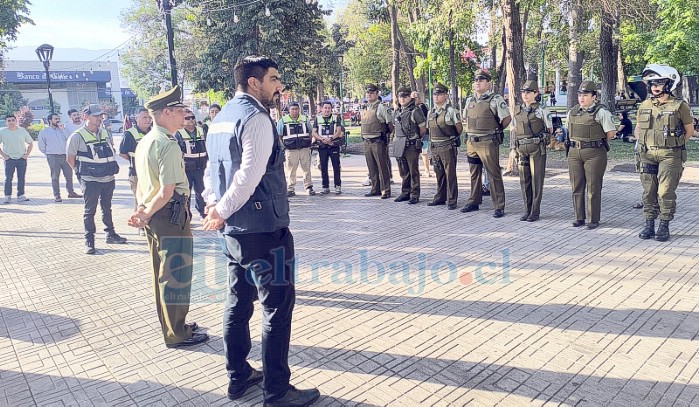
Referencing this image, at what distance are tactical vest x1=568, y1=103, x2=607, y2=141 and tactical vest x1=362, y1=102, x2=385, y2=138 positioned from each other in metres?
3.77

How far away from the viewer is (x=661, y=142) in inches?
256

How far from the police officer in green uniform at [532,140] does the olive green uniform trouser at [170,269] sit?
5308 mm

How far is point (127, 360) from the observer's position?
13.6 ft

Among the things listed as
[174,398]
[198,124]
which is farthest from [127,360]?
[198,124]

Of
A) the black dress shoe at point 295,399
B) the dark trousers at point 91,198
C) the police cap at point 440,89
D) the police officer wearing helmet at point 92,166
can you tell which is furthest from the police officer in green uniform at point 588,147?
the dark trousers at point 91,198

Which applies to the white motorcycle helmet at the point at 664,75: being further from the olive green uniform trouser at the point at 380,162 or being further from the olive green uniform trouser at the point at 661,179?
the olive green uniform trouser at the point at 380,162

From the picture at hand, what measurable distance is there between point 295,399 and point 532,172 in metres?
5.67

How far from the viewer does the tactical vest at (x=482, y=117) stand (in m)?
8.18

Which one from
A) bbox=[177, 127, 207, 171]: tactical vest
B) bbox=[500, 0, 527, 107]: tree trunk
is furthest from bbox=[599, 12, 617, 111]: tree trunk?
bbox=[177, 127, 207, 171]: tactical vest

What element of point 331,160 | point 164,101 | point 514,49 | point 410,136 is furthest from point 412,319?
point 514,49

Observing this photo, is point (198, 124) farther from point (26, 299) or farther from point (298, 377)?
point (298, 377)

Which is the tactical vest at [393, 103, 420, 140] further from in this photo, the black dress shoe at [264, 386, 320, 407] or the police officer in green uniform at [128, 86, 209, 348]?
the black dress shoe at [264, 386, 320, 407]

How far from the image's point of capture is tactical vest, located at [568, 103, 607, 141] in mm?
7062

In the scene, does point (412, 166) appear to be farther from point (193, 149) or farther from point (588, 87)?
point (193, 149)
